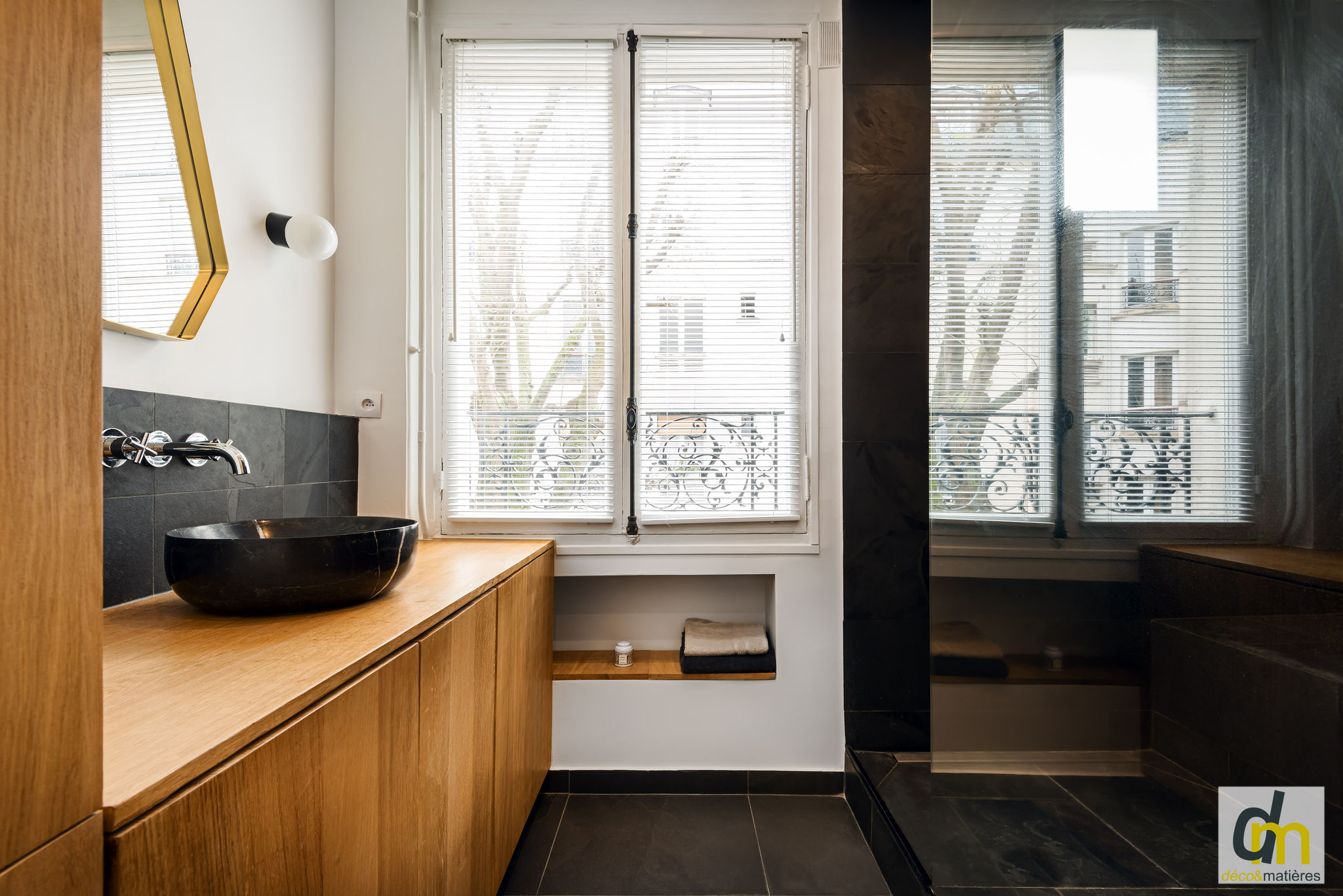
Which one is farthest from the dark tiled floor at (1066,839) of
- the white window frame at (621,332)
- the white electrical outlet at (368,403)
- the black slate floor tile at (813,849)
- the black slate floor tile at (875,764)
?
the white electrical outlet at (368,403)

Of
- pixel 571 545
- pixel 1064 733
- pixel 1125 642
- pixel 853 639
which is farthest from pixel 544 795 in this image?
pixel 1125 642

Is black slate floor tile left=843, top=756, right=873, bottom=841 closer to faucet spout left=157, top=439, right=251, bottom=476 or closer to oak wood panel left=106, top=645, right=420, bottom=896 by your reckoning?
oak wood panel left=106, top=645, right=420, bottom=896

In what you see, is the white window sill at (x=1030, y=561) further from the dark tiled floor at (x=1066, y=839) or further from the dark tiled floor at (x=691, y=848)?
the dark tiled floor at (x=691, y=848)

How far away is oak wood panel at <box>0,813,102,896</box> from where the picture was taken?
0.36 m

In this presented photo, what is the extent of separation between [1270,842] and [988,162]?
1122 millimetres

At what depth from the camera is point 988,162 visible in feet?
4.03

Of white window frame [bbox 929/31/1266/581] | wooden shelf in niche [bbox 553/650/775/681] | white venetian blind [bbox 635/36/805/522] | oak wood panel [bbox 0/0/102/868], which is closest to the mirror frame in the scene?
oak wood panel [bbox 0/0/102/868]

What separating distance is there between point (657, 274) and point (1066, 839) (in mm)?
1714

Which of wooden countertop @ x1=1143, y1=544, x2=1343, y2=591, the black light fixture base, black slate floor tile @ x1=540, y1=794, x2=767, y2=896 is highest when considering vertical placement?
the black light fixture base

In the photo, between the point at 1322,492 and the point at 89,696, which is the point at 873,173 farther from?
the point at 89,696

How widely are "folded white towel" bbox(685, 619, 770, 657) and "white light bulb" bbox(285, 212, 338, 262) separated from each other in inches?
59.3

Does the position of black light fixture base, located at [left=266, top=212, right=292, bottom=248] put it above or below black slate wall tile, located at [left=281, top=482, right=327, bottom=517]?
above

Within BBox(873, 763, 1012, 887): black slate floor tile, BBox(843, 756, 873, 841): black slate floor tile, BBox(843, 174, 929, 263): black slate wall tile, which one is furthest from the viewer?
BBox(843, 174, 929, 263): black slate wall tile

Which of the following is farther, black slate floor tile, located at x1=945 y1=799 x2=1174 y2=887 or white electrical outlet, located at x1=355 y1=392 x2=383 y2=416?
white electrical outlet, located at x1=355 y1=392 x2=383 y2=416
